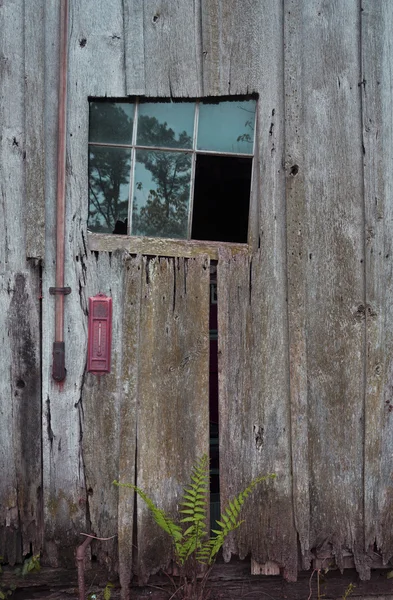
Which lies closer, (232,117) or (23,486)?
(23,486)

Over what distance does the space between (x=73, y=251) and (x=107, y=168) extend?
55cm

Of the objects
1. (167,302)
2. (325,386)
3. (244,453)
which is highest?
(167,302)

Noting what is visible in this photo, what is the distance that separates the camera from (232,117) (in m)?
3.26

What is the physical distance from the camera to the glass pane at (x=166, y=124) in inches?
127

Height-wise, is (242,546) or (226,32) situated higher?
(226,32)

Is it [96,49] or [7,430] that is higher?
[96,49]

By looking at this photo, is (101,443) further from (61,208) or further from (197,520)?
(61,208)

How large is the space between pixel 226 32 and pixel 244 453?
8.20 ft

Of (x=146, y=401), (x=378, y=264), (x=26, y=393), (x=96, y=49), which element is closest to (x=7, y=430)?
(x=26, y=393)

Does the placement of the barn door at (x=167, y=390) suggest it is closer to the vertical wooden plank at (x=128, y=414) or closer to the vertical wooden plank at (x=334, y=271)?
the vertical wooden plank at (x=128, y=414)

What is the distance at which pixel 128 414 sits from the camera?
308 cm

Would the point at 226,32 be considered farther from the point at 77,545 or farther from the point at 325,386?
the point at 77,545

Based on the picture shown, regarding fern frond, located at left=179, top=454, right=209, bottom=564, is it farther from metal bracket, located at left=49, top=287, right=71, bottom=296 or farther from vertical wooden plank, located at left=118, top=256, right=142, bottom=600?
metal bracket, located at left=49, top=287, right=71, bottom=296

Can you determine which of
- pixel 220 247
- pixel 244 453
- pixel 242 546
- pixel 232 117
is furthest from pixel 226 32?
pixel 242 546
